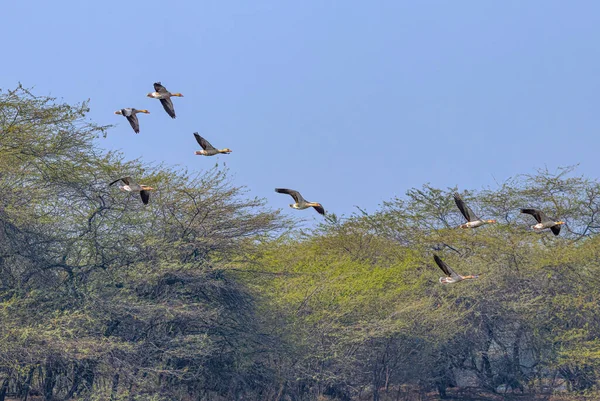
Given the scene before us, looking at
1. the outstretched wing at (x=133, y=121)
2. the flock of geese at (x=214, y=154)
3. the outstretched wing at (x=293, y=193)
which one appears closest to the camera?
the flock of geese at (x=214, y=154)

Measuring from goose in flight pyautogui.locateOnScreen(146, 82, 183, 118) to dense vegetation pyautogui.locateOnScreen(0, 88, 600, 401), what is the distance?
6174mm

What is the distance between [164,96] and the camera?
16.2 metres

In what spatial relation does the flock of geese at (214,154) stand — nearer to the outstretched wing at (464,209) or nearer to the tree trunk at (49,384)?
the outstretched wing at (464,209)

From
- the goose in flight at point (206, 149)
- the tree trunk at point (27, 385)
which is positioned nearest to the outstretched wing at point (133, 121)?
the goose in flight at point (206, 149)

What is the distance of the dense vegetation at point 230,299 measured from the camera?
2125cm

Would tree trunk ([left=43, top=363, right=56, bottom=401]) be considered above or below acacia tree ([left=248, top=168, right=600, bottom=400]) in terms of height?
below

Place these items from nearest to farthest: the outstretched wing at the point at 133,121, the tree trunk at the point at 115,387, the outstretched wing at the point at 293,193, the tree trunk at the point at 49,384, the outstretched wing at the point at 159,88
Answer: the outstretched wing at the point at 293,193
the outstretched wing at the point at 159,88
the outstretched wing at the point at 133,121
the tree trunk at the point at 115,387
the tree trunk at the point at 49,384

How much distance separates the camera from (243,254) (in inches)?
960

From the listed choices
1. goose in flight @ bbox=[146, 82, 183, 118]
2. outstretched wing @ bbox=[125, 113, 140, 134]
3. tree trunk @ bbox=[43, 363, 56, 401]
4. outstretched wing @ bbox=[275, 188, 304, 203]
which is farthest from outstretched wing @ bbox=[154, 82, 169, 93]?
tree trunk @ bbox=[43, 363, 56, 401]

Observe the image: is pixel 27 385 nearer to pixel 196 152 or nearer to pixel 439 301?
pixel 196 152

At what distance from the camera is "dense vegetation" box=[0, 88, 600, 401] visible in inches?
837

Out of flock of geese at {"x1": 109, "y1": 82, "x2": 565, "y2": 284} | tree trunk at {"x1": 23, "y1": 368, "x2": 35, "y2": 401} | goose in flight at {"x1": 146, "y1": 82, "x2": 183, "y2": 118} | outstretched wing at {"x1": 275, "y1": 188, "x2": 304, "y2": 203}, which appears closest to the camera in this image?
flock of geese at {"x1": 109, "y1": 82, "x2": 565, "y2": 284}

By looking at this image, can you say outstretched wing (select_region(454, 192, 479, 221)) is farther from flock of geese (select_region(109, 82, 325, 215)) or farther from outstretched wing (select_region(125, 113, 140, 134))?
outstretched wing (select_region(125, 113, 140, 134))

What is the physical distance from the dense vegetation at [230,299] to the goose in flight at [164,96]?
6.17 m
